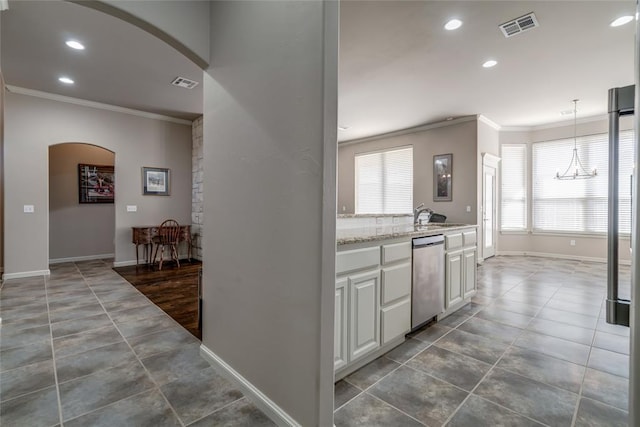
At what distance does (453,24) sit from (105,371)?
13.6 feet

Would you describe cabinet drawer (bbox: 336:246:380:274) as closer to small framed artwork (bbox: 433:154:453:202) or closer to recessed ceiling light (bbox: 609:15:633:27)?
recessed ceiling light (bbox: 609:15:633:27)

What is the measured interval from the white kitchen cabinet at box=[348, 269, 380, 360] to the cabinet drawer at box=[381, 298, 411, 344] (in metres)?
0.09

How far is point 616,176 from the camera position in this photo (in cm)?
91

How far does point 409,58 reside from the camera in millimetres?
3592

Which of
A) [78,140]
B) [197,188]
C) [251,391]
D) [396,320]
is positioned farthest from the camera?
[197,188]

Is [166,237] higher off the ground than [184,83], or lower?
lower

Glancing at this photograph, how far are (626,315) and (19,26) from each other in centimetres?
497

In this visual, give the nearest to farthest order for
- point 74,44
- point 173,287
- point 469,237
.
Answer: point 74,44 < point 469,237 < point 173,287

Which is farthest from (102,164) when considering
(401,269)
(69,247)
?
(401,269)

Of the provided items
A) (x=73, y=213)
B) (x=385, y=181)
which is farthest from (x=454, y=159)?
(x=73, y=213)

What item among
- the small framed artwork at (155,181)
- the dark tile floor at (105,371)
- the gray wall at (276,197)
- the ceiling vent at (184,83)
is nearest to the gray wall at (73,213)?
the small framed artwork at (155,181)

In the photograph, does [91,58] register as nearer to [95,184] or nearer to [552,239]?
[95,184]

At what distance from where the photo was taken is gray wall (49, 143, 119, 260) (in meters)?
5.97

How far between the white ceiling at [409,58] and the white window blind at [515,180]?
1.41 m
